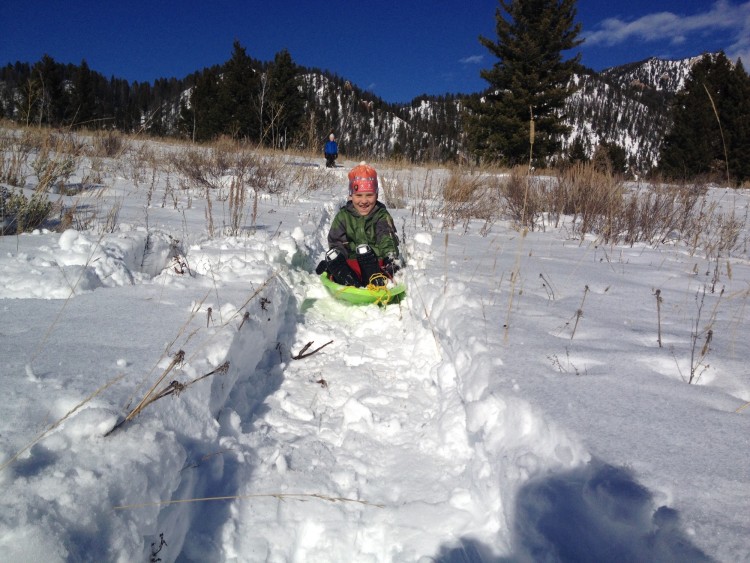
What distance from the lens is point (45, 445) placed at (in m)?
1.12

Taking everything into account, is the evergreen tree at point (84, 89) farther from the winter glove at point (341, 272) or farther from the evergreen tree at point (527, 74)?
the winter glove at point (341, 272)

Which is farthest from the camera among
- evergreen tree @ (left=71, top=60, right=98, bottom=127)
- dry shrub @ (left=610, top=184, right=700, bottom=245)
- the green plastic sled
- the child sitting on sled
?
evergreen tree @ (left=71, top=60, right=98, bottom=127)

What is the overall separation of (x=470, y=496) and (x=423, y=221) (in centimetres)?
521

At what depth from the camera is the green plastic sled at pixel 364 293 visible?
373cm

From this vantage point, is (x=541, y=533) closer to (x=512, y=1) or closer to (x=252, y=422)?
(x=252, y=422)

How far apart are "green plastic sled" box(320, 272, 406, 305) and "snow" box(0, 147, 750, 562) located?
0.55 meters

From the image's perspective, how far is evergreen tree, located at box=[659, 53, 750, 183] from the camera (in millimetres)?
19719

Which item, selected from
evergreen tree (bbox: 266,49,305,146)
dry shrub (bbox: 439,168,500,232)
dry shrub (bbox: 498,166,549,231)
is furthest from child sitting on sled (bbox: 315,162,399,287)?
evergreen tree (bbox: 266,49,305,146)

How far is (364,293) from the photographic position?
3.72m

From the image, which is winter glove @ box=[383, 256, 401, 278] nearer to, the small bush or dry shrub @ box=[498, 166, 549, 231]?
dry shrub @ box=[498, 166, 549, 231]

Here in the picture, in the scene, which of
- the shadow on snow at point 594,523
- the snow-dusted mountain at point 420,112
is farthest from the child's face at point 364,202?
the snow-dusted mountain at point 420,112

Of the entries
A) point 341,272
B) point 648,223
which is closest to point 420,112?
point 648,223

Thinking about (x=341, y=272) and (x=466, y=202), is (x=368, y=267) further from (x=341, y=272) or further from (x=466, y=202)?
(x=466, y=202)

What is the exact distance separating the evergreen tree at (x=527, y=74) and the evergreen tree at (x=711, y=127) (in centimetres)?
660
